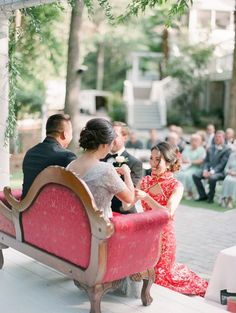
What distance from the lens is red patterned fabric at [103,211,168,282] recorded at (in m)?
3.61

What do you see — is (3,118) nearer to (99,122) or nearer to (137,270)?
A: (99,122)

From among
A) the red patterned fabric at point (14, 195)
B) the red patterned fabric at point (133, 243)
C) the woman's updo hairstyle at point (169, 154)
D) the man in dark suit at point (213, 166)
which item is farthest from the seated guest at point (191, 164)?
the red patterned fabric at point (133, 243)

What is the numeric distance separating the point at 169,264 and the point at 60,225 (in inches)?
69.9

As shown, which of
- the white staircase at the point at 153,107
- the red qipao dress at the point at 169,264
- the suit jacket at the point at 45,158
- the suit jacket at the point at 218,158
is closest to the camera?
Answer: the suit jacket at the point at 45,158

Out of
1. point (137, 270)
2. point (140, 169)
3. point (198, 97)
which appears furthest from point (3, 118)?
point (198, 97)

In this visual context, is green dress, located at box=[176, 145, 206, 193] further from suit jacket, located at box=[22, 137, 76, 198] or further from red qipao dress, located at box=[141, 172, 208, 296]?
suit jacket, located at box=[22, 137, 76, 198]

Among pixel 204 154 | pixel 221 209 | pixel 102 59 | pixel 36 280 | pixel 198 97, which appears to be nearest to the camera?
pixel 36 280

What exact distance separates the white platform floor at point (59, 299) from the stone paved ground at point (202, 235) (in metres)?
1.76

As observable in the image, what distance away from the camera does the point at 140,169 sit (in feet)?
17.4

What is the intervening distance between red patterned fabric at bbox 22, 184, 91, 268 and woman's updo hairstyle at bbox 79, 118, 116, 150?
40 cm

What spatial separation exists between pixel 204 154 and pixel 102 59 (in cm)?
2785

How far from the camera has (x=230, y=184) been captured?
9805mm

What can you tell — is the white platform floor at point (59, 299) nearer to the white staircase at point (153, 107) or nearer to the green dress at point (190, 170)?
the green dress at point (190, 170)

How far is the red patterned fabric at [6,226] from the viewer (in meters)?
4.62
